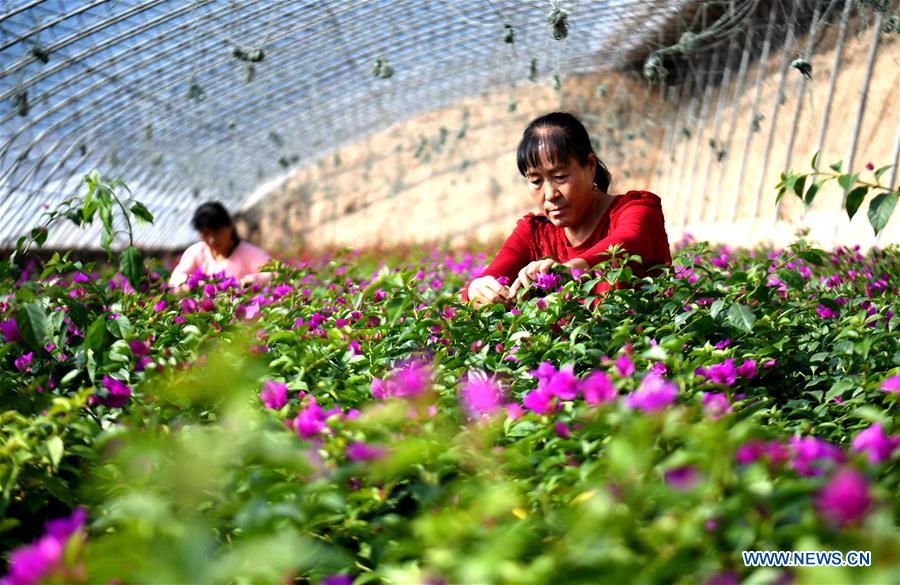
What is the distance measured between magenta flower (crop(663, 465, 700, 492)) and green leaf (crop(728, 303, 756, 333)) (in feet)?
3.39

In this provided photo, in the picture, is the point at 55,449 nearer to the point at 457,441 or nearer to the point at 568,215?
the point at 457,441

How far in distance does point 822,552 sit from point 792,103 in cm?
1160

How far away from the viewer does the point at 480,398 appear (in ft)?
3.83

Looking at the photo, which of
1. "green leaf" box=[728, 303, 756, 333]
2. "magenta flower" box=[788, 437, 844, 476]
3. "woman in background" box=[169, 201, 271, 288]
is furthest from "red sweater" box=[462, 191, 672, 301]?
"woman in background" box=[169, 201, 271, 288]

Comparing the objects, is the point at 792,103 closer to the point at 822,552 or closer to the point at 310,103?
the point at 310,103

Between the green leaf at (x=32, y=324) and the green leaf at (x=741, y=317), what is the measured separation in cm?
143

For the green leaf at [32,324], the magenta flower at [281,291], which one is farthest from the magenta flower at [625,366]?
the magenta flower at [281,291]

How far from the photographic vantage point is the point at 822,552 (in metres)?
0.91

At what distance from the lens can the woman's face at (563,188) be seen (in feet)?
8.41

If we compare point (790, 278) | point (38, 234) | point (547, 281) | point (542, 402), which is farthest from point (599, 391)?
point (38, 234)

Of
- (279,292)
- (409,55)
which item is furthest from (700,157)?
(279,292)

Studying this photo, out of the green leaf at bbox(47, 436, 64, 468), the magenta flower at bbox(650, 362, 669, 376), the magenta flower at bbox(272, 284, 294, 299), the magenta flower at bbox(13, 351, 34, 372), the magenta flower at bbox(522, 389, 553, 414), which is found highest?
the green leaf at bbox(47, 436, 64, 468)

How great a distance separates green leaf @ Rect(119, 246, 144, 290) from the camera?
1.94m

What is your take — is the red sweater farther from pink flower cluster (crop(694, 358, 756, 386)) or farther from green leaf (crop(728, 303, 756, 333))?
pink flower cluster (crop(694, 358, 756, 386))
